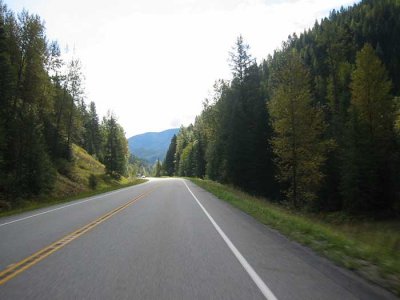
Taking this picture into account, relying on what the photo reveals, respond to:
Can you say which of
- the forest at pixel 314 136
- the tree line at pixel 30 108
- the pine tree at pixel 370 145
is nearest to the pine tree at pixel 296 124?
the forest at pixel 314 136

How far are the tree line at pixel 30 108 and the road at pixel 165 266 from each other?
1885cm

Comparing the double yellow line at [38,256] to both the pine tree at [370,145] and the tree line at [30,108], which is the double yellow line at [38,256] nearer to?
the tree line at [30,108]

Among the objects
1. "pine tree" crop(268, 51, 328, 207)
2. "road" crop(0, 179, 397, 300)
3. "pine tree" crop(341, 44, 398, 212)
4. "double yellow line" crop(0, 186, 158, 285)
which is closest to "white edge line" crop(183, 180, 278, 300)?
"road" crop(0, 179, 397, 300)

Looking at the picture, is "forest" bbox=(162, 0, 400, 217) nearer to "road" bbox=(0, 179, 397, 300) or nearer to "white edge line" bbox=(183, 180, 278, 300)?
"road" bbox=(0, 179, 397, 300)

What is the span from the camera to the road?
19.1 feet

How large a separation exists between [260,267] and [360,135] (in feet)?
108

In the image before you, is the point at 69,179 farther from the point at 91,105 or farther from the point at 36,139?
the point at 91,105

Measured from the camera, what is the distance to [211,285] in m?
6.16

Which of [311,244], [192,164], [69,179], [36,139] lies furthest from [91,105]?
[311,244]

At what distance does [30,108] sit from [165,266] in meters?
35.5

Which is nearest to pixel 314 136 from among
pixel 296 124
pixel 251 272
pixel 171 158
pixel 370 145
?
pixel 296 124

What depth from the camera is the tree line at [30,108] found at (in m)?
30.3

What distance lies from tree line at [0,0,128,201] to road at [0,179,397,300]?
61.8ft

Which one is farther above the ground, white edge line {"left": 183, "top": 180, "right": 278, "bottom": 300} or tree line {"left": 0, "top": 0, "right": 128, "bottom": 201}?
tree line {"left": 0, "top": 0, "right": 128, "bottom": 201}
